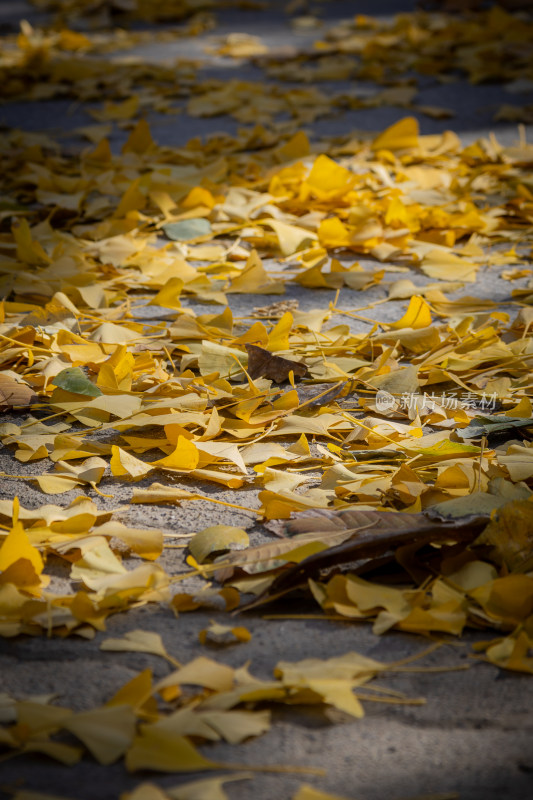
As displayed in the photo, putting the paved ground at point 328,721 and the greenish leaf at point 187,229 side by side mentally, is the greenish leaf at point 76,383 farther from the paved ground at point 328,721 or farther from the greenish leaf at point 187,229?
the greenish leaf at point 187,229

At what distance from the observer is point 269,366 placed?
1187mm

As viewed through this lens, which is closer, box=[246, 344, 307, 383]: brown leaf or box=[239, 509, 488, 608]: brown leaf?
box=[239, 509, 488, 608]: brown leaf

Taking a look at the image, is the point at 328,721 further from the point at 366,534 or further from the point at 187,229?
the point at 187,229

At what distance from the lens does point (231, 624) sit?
28.8 inches

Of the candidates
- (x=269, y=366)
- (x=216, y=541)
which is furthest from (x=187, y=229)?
(x=216, y=541)

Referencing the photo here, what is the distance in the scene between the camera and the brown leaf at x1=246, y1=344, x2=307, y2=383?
118cm

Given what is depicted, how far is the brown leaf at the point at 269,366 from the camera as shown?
118 centimetres

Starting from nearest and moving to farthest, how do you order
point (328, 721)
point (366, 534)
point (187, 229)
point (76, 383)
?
point (328, 721) → point (366, 534) → point (76, 383) → point (187, 229)

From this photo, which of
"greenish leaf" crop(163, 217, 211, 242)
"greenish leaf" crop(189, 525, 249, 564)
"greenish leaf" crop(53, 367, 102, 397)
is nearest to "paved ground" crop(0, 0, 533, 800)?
"greenish leaf" crop(189, 525, 249, 564)

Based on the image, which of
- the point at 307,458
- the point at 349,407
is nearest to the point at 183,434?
the point at 307,458

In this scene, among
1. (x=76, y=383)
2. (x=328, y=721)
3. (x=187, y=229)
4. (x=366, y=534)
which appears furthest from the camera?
(x=187, y=229)

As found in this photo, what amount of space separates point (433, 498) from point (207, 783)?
43cm

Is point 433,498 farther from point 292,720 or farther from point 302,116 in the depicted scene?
point 302,116

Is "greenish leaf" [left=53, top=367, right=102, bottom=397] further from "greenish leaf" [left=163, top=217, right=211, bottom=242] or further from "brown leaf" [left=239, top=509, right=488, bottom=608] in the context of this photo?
"greenish leaf" [left=163, top=217, right=211, bottom=242]
